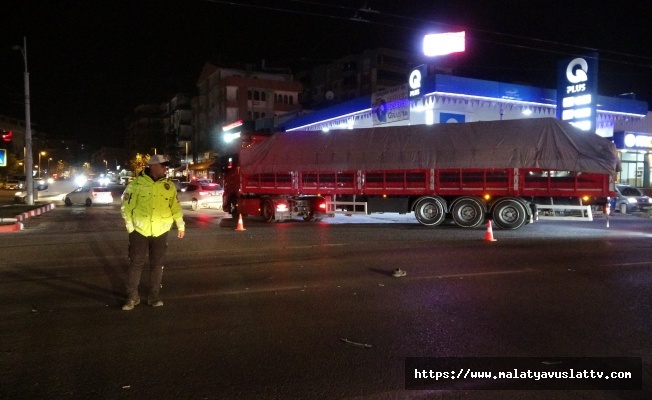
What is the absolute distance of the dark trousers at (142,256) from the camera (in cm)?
650

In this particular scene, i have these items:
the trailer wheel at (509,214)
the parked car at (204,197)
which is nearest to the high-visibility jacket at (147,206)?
the trailer wheel at (509,214)

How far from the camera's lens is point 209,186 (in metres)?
30.2

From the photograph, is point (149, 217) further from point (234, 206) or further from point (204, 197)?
point (204, 197)

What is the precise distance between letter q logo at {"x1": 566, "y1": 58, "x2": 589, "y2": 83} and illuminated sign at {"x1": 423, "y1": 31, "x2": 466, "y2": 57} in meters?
6.00

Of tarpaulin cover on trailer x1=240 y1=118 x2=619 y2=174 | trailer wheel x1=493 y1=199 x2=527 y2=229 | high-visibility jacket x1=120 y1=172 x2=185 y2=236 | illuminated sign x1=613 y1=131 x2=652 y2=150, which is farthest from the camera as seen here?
illuminated sign x1=613 y1=131 x2=652 y2=150

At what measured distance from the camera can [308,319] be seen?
20.4 ft

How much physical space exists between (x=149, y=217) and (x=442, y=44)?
27.0m

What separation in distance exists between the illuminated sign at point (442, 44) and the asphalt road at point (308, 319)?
2032 cm

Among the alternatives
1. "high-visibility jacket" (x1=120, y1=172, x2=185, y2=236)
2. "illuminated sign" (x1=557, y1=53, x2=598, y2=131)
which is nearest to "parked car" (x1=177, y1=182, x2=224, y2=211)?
"illuminated sign" (x1=557, y1=53, x2=598, y2=131)

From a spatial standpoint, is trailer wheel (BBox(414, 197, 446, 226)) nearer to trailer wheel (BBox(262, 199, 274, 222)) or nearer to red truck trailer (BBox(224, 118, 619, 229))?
red truck trailer (BBox(224, 118, 619, 229))

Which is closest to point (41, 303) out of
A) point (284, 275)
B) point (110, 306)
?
point (110, 306)

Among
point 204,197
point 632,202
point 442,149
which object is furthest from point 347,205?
point 632,202

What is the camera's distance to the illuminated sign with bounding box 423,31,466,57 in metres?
30.0

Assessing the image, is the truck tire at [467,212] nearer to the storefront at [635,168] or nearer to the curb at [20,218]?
the curb at [20,218]
